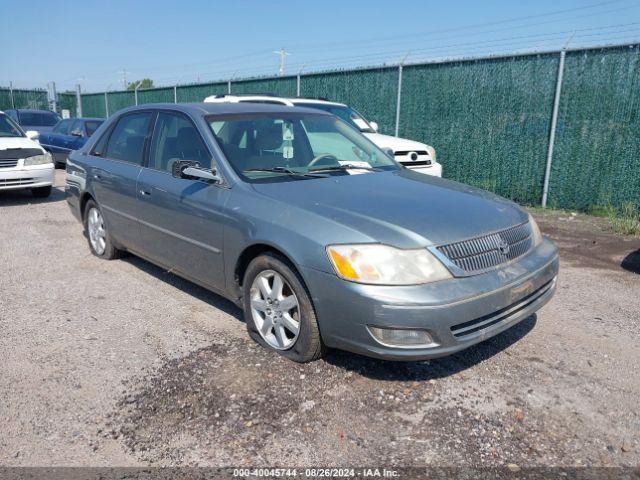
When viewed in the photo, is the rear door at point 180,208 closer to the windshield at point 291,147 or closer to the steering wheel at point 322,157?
the windshield at point 291,147

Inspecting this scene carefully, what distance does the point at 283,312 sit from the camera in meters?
3.47

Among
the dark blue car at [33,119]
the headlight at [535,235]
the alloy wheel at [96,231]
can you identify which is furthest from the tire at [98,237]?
the dark blue car at [33,119]

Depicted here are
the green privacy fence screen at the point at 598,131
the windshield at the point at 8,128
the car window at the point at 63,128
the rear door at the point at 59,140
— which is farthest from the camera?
the car window at the point at 63,128

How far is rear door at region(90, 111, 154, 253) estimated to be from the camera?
490cm

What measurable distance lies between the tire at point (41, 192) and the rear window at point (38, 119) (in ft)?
26.3

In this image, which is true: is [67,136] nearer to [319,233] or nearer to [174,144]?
[174,144]

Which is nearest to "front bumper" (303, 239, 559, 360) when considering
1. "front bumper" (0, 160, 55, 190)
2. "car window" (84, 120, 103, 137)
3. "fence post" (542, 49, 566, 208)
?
"fence post" (542, 49, 566, 208)

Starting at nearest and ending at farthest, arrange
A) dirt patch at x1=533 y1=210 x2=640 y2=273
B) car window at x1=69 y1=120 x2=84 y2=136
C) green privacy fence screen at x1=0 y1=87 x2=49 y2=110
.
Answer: dirt patch at x1=533 y1=210 x2=640 y2=273 → car window at x1=69 y1=120 x2=84 y2=136 → green privacy fence screen at x1=0 y1=87 x2=49 y2=110

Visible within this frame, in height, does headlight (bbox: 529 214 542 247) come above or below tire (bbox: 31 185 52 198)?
above

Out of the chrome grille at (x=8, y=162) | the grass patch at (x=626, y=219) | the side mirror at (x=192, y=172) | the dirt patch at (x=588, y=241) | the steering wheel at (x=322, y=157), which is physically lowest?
the dirt patch at (x=588, y=241)

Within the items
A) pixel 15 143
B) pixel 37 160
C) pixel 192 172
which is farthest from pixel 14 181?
pixel 192 172

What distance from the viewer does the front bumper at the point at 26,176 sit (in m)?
8.99

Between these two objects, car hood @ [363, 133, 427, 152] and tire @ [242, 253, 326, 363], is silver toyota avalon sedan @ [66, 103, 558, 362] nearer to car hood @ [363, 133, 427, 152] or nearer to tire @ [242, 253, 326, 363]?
tire @ [242, 253, 326, 363]

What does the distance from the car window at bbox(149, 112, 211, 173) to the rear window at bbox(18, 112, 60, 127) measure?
14413 mm
